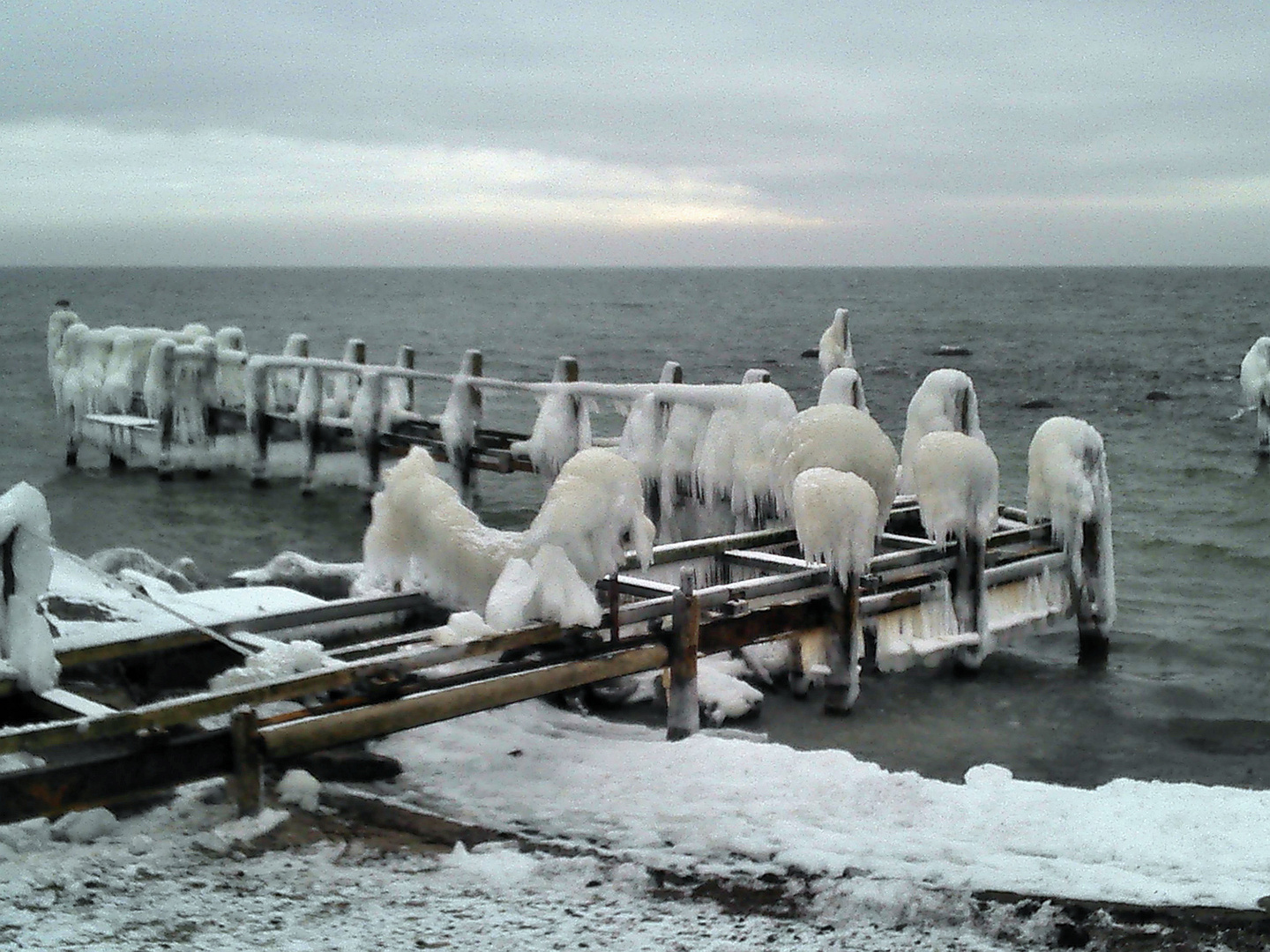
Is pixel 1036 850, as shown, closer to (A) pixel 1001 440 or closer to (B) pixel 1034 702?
(B) pixel 1034 702

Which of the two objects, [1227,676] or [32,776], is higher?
[32,776]

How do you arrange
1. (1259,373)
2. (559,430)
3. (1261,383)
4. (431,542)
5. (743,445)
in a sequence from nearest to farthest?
(431,542) < (743,445) < (559,430) < (1259,373) < (1261,383)

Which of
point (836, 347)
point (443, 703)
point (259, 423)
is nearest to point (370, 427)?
point (259, 423)

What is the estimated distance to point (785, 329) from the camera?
96.3 meters

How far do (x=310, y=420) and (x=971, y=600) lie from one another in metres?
12.8

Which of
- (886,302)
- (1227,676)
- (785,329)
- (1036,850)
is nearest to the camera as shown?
(1036,850)

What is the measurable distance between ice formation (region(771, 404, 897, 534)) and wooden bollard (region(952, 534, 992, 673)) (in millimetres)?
1132

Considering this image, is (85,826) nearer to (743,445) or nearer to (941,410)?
(743,445)

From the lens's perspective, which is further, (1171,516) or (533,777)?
(1171,516)

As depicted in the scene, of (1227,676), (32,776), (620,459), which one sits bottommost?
(1227,676)

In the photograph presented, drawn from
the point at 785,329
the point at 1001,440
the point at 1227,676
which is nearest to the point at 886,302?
the point at 785,329

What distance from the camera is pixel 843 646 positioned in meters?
10.6

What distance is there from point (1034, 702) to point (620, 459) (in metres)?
4.87

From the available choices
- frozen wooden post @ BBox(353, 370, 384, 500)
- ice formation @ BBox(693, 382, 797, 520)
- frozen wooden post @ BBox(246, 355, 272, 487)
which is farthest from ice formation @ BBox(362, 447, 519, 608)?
frozen wooden post @ BBox(246, 355, 272, 487)
